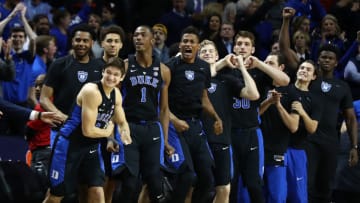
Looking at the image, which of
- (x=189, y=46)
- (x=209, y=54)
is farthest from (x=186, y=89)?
(x=209, y=54)

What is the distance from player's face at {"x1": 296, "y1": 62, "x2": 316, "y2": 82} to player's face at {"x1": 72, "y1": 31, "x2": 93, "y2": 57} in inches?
123

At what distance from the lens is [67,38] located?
51.0ft

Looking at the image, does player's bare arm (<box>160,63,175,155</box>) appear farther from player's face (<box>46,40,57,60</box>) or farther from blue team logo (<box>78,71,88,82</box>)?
player's face (<box>46,40,57,60</box>)

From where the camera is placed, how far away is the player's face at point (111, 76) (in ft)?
33.1

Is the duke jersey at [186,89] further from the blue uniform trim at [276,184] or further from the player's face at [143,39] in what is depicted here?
the blue uniform trim at [276,184]

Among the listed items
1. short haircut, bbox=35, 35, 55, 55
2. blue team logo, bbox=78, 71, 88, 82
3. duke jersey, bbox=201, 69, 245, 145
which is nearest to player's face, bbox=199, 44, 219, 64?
duke jersey, bbox=201, 69, 245, 145

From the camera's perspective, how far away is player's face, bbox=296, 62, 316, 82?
12531 millimetres

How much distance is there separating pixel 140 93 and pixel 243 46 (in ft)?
5.72

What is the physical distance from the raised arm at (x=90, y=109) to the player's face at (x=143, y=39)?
125cm

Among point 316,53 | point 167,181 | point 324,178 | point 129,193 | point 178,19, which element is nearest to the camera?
point 129,193

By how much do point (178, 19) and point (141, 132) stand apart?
220 inches

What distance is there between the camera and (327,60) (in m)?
13.3

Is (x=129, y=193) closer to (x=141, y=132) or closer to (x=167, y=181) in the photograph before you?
(x=141, y=132)

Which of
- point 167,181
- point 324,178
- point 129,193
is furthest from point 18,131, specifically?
point 324,178
